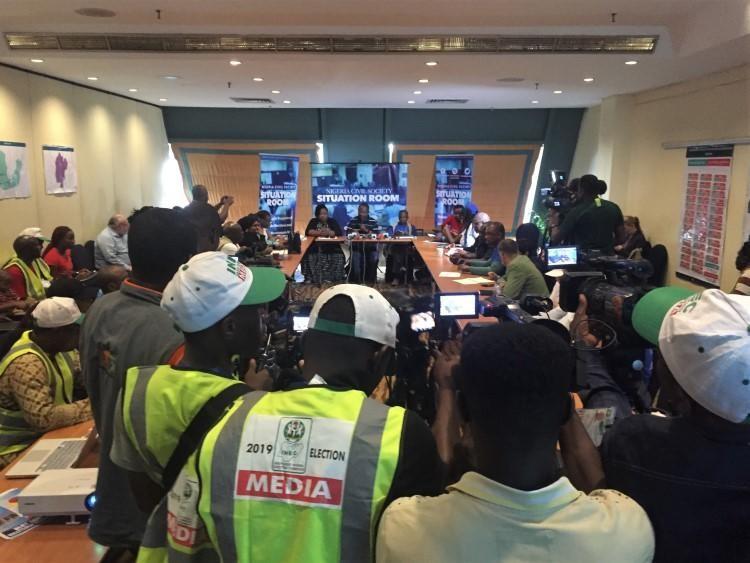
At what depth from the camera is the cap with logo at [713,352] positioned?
3.32 feet

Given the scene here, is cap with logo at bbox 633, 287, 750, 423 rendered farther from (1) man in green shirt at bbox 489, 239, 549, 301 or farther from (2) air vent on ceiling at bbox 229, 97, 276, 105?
(2) air vent on ceiling at bbox 229, 97, 276, 105

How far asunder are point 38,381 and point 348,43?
3.84 meters

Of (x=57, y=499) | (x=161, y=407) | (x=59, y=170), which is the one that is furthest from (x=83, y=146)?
(x=161, y=407)

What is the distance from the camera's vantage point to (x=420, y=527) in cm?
90

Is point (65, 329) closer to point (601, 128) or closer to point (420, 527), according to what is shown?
point (420, 527)

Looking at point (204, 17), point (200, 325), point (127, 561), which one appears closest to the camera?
point (200, 325)

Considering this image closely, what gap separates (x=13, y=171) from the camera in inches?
243

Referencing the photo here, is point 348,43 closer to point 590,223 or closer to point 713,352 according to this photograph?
point 590,223

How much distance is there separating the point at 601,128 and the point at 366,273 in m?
4.23

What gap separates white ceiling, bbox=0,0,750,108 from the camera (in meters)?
4.39

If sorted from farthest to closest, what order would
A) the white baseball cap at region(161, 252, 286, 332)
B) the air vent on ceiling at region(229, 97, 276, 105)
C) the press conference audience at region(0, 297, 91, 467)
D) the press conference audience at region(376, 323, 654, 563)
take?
the air vent on ceiling at region(229, 97, 276, 105)
the press conference audience at region(0, 297, 91, 467)
the white baseball cap at region(161, 252, 286, 332)
the press conference audience at region(376, 323, 654, 563)

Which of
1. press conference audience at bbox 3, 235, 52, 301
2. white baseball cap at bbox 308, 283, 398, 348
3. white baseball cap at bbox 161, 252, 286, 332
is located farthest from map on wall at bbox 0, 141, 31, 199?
white baseball cap at bbox 308, 283, 398, 348

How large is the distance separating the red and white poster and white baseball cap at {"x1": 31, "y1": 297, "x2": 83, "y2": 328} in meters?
6.31

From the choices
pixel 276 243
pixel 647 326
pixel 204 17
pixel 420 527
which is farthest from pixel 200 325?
pixel 276 243
